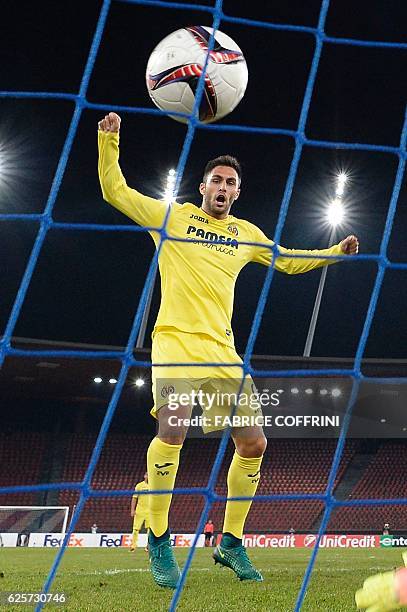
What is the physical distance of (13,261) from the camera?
1919cm

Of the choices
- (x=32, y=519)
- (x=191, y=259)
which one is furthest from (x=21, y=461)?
(x=191, y=259)

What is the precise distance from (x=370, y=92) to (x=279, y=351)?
38.3 feet

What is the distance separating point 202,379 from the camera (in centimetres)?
294

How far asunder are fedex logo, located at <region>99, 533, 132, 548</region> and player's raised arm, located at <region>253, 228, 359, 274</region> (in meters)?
13.2

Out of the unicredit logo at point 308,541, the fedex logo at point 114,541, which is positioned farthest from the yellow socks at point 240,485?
the fedex logo at point 114,541

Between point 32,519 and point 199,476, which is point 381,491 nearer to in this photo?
point 199,476

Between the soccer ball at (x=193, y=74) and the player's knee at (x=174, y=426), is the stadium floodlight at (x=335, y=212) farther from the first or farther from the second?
the player's knee at (x=174, y=426)

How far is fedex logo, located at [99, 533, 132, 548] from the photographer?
50.2ft

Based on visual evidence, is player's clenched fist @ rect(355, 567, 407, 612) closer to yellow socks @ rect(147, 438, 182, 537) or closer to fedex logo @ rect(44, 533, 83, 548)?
yellow socks @ rect(147, 438, 182, 537)

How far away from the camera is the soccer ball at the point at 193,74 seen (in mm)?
3092

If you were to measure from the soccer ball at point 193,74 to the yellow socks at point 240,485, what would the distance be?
1.71 m

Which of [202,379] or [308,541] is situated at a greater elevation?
[202,379]

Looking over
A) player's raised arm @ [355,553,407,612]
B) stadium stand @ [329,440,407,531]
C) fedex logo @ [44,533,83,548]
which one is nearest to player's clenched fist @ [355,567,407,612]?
player's raised arm @ [355,553,407,612]

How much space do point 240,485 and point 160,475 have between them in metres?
0.46
